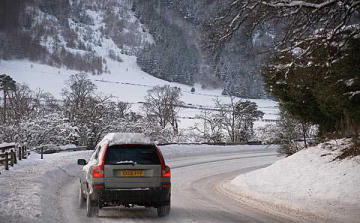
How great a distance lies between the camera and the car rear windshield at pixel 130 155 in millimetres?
9719

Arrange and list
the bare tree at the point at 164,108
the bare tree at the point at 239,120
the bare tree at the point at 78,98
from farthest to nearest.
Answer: the bare tree at the point at 164,108 → the bare tree at the point at 239,120 → the bare tree at the point at 78,98

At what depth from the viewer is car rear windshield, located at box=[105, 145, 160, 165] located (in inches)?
383

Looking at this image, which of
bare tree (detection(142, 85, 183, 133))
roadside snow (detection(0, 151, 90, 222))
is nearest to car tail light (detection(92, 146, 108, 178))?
roadside snow (detection(0, 151, 90, 222))

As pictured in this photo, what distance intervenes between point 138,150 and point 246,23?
4.06m

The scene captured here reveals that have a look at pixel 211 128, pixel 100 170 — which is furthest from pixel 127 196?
pixel 211 128

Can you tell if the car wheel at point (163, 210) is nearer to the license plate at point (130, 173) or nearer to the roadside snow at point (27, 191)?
the license plate at point (130, 173)

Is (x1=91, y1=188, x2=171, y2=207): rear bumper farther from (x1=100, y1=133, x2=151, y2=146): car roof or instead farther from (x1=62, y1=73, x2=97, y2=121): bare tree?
(x1=62, y1=73, x2=97, y2=121): bare tree

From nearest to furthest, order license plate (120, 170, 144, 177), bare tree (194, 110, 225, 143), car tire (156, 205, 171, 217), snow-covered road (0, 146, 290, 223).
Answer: license plate (120, 170, 144, 177) → snow-covered road (0, 146, 290, 223) → car tire (156, 205, 171, 217) → bare tree (194, 110, 225, 143)

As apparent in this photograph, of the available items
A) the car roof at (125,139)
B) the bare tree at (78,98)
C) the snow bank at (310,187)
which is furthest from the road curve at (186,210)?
the bare tree at (78,98)

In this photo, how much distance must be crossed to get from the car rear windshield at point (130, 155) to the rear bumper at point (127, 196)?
24.7 inches

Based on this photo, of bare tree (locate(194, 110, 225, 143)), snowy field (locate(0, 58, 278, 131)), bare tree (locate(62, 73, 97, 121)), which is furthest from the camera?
snowy field (locate(0, 58, 278, 131))

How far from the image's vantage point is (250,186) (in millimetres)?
15438

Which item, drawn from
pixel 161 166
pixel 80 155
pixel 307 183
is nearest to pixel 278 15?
pixel 161 166

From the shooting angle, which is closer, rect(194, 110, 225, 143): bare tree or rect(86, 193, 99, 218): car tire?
rect(86, 193, 99, 218): car tire
